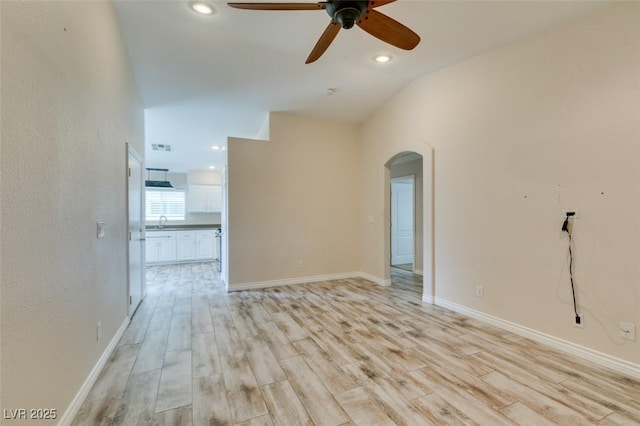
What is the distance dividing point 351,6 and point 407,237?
20.6 ft

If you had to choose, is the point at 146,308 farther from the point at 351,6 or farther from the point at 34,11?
the point at 351,6

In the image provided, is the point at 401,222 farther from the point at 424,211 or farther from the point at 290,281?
the point at 290,281

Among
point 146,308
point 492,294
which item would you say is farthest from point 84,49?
point 492,294

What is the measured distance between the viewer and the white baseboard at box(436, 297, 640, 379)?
2.27m

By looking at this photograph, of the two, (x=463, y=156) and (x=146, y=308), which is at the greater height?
(x=463, y=156)

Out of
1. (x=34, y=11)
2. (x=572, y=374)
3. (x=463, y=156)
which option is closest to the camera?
(x=34, y=11)

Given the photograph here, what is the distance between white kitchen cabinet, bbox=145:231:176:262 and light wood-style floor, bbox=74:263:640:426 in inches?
154

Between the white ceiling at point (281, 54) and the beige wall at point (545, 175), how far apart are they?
1.12 feet

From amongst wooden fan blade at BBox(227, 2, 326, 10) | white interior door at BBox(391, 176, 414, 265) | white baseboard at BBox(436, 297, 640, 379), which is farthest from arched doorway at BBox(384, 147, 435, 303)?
wooden fan blade at BBox(227, 2, 326, 10)

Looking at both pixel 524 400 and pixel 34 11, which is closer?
pixel 34 11

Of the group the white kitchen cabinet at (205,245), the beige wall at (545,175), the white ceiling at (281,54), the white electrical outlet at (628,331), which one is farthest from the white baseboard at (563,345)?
the white kitchen cabinet at (205,245)

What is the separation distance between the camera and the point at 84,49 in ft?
6.64

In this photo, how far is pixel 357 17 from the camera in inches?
74.1

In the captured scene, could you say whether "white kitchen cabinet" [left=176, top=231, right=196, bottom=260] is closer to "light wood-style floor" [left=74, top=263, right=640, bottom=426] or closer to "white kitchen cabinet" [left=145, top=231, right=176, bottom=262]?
"white kitchen cabinet" [left=145, top=231, right=176, bottom=262]
